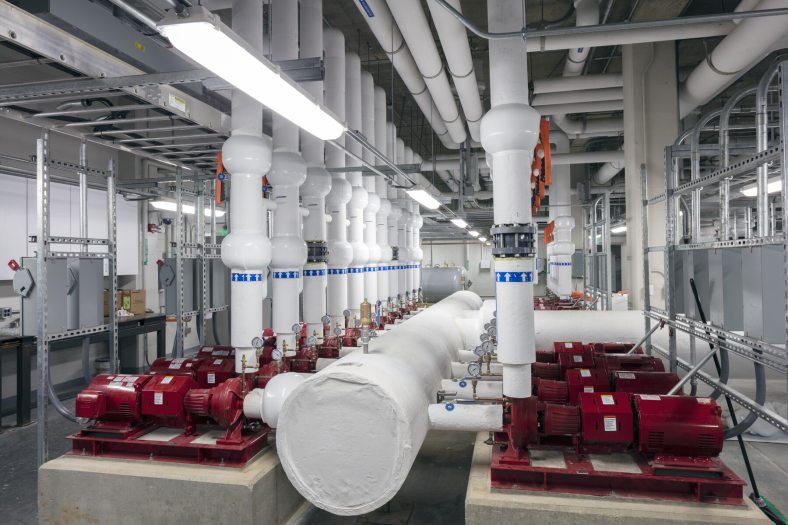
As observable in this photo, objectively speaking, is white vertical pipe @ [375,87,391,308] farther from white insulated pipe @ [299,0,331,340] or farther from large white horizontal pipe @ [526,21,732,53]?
large white horizontal pipe @ [526,21,732,53]

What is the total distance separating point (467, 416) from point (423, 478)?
1457 mm

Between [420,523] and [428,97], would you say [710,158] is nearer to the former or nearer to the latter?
[428,97]

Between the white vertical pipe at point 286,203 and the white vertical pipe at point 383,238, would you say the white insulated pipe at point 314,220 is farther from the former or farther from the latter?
the white vertical pipe at point 383,238

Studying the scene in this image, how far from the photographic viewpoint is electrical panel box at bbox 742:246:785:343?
2.77 metres

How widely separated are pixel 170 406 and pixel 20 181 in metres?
4.60

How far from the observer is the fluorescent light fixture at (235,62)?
1879mm

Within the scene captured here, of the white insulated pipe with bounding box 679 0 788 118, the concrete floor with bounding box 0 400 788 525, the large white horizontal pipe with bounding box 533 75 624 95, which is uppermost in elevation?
the large white horizontal pipe with bounding box 533 75 624 95

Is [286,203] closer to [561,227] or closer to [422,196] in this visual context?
[422,196]

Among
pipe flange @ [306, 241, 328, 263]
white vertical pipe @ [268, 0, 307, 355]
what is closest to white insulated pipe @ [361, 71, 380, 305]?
pipe flange @ [306, 241, 328, 263]

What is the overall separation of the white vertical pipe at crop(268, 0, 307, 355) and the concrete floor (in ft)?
5.29

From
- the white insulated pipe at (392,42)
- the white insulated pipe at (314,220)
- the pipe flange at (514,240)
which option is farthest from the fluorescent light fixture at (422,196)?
the pipe flange at (514,240)

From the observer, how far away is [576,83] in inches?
261

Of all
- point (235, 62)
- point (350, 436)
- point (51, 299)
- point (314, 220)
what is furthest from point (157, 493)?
point (314, 220)

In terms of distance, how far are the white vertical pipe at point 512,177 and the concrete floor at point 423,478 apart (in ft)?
4.25
